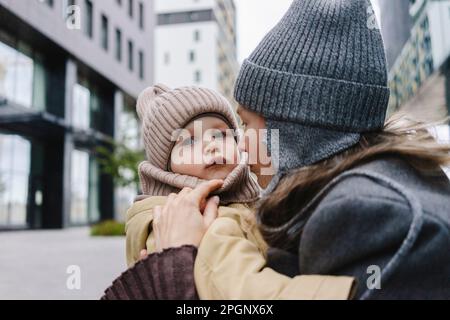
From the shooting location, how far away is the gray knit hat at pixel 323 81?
3.16 ft

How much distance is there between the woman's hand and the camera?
3.29 ft

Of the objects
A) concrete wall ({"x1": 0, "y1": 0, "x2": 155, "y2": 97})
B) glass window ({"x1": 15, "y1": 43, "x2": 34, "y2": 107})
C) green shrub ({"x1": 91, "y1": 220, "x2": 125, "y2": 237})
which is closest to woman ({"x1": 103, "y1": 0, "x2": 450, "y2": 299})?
concrete wall ({"x1": 0, "y1": 0, "x2": 155, "y2": 97})

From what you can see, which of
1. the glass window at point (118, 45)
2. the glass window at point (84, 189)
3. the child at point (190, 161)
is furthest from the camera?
the glass window at point (84, 189)

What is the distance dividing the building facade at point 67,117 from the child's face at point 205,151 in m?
11.3

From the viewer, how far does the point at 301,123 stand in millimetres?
977

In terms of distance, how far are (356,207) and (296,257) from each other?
0.21 meters

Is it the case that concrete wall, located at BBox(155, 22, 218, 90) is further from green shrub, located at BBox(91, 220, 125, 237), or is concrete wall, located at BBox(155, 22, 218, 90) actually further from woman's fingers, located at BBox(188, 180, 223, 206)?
woman's fingers, located at BBox(188, 180, 223, 206)

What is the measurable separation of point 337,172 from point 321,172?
3cm

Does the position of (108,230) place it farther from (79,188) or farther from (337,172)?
(337,172)

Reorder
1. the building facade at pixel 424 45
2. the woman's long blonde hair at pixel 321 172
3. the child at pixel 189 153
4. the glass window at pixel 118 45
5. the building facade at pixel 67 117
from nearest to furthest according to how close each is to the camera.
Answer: the woman's long blonde hair at pixel 321 172, the child at pixel 189 153, the building facade at pixel 424 45, the building facade at pixel 67 117, the glass window at pixel 118 45

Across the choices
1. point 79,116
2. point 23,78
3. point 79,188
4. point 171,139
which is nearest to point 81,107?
point 79,116

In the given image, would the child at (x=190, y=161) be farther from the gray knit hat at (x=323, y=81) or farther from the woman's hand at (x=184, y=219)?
the gray knit hat at (x=323, y=81)

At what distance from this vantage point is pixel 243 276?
85 cm

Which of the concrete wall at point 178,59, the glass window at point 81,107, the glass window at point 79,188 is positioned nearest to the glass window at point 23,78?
the glass window at point 81,107
